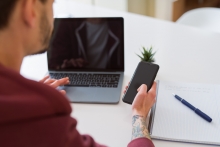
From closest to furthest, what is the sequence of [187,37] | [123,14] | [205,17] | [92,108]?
[92,108]
[187,37]
[123,14]
[205,17]

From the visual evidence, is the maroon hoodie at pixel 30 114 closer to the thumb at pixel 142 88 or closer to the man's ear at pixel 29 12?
the man's ear at pixel 29 12

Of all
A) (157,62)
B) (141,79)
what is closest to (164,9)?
(157,62)

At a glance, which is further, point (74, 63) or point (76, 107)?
point (74, 63)

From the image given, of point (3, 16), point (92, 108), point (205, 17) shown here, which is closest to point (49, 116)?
point (3, 16)

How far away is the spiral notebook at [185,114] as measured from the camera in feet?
2.63

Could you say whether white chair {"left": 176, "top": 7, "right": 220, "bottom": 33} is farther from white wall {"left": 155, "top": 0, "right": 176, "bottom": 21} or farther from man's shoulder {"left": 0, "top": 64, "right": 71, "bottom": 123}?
man's shoulder {"left": 0, "top": 64, "right": 71, "bottom": 123}

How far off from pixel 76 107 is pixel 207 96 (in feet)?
1.30

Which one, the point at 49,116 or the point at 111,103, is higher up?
the point at 49,116

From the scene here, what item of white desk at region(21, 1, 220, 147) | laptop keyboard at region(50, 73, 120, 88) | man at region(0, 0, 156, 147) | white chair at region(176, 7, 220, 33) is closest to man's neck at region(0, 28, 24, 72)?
man at region(0, 0, 156, 147)

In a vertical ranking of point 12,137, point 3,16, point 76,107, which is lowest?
point 76,107

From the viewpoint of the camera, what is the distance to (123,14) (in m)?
1.62

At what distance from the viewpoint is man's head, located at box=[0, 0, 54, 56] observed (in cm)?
52

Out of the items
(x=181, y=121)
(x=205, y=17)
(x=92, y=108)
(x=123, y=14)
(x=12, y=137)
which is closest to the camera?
(x=12, y=137)

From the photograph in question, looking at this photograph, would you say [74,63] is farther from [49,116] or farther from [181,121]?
[49,116]
